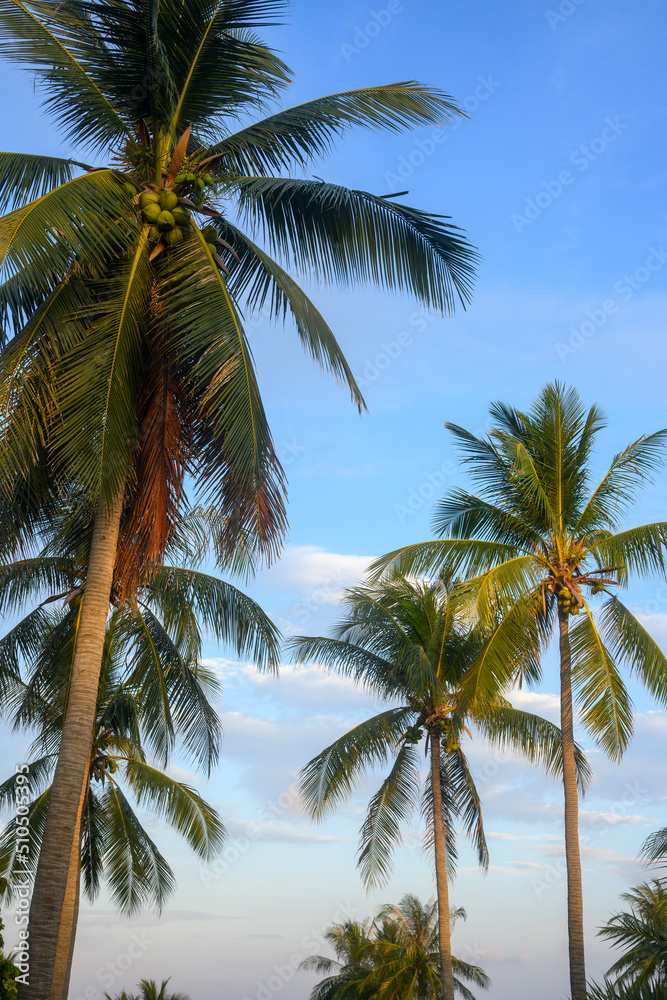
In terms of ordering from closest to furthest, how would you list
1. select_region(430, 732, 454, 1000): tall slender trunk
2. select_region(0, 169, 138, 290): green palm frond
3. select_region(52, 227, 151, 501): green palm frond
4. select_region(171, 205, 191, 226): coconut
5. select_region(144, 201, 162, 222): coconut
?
select_region(0, 169, 138, 290): green palm frond, select_region(52, 227, 151, 501): green palm frond, select_region(144, 201, 162, 222): coconut, select_region(171, 205, 191, 226): coconut, select_region(430, 732, 454, 1000): tall slender trunk

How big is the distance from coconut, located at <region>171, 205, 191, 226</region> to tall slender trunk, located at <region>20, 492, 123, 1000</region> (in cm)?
253

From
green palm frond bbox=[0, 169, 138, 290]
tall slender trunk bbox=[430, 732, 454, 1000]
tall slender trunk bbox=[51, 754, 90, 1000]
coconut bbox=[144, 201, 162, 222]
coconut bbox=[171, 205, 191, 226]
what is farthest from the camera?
tall slender trunk bbox=[430, 732, 454, 1000]

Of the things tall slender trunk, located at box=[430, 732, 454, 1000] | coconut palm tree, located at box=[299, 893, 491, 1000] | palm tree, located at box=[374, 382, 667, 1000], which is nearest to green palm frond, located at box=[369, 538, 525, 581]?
palm tree, located at box=[374, 382, 667, 1000]

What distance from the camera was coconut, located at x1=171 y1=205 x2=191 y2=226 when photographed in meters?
8.32

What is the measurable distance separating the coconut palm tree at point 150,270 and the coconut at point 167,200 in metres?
0.02

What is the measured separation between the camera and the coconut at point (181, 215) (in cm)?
832

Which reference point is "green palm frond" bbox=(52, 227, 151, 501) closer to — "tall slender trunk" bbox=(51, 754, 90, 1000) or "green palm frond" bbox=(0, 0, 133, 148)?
"green palm frond" bbox=(0, 0, 133, 148)

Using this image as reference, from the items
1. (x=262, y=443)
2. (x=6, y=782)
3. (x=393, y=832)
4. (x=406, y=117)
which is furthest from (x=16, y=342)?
(x=393, y=832)

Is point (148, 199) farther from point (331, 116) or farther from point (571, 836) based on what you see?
point (571, 836)

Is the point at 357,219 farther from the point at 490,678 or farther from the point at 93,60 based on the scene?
the point at 490,678

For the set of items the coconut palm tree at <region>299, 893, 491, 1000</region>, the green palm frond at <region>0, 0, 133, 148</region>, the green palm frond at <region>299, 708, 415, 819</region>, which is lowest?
the coconut palm tree at <region>299, 893, 491, 1000</region>

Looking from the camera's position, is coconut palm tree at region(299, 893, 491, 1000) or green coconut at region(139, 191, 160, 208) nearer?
green coconut at region(139, 191, 160, 208)

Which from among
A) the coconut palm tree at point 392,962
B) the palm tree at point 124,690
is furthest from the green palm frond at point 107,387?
the coconut palm tree at point 392,962

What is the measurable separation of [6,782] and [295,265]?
14.0 metres
